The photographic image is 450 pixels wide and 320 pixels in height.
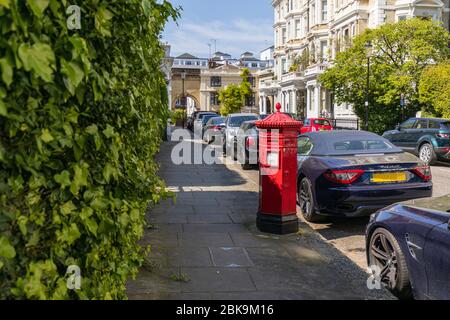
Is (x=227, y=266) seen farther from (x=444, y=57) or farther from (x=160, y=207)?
(x=444, y=57)

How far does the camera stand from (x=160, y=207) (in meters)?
9.38

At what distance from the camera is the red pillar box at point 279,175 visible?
735 centimetres

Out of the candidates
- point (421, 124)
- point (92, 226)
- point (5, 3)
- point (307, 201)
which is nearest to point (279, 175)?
point (307, 201)

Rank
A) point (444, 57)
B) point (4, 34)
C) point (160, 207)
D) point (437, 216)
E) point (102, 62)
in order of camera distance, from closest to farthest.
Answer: point (4, 34), point (102, 62), point (437, 216), point (160, 207), point (444, 57)

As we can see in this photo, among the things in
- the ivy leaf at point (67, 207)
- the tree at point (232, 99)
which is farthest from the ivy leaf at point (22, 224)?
the tree at point (232, 99)

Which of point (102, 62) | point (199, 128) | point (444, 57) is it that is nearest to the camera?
point (102, 62)

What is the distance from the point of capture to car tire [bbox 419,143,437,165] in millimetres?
17672

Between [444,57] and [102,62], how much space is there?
32020mm

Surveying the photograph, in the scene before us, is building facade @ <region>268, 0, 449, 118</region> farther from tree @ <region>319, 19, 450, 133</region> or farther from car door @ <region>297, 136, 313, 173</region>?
car door @ <region>297, 136, 313, 173</region>

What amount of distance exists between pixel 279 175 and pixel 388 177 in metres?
1.79

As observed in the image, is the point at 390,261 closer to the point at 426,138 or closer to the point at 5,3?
the point at 5,3

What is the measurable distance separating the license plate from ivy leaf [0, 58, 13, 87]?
6.62m

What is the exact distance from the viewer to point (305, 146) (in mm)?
9367
